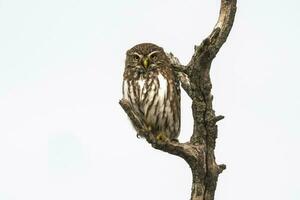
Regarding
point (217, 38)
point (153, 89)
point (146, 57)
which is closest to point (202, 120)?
point (217, 38)

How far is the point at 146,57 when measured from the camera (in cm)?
1116

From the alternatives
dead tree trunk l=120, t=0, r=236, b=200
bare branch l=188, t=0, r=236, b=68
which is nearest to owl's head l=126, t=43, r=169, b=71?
dead tree trunk l=120, t=0, r=236, b=200

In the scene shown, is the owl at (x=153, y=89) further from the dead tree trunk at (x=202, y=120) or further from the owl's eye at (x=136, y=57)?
the dead tree trunk at (x=202, y=120)

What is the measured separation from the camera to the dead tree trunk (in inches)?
346

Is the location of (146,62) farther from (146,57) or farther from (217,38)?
(217,38)

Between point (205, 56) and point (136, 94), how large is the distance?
7.74 feet

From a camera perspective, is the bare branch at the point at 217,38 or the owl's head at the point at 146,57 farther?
the owl's head at the point at 146,57

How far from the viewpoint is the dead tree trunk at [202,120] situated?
8781mm

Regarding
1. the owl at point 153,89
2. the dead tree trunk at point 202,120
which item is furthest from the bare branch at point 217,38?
the owl at point 153,89

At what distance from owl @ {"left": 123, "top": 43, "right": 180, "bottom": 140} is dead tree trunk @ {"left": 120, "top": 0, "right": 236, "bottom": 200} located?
128 cm

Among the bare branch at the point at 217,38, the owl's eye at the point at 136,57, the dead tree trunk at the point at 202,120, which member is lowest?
the dead tree trunk at the point at 202,120

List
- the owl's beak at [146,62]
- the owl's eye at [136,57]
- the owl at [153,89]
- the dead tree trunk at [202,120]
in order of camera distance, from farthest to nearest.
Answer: the owl's eye at [136,57] → the owl's beak at [146,62] → the owl at [153,89] → the dead tree trunk at [202,120]

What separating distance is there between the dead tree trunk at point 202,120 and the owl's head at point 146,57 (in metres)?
1.58

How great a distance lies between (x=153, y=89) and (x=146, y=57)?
66 centimetres
